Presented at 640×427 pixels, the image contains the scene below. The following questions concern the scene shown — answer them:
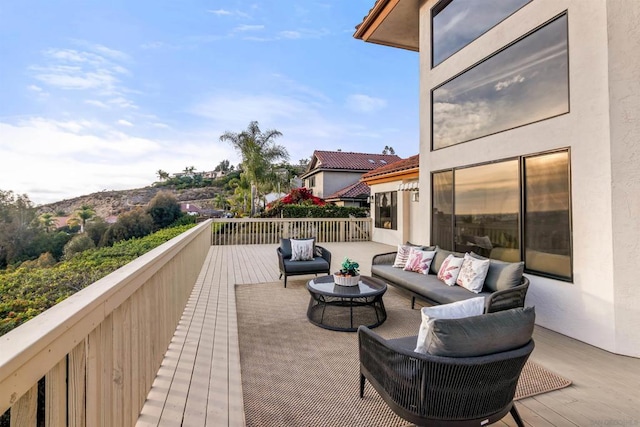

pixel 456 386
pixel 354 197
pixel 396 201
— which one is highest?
pixel 354 197

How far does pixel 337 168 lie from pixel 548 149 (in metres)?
15.9

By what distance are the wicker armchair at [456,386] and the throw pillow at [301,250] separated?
4.15m

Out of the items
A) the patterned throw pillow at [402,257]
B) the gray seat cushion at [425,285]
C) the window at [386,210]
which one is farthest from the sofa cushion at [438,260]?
the window at [386,210]

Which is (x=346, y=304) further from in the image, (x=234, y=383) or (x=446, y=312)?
(x=446, y=312)

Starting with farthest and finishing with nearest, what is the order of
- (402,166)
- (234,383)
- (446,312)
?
(402,166) < (234,383) < (446,312)

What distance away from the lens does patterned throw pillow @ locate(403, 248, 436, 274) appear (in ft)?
15.7

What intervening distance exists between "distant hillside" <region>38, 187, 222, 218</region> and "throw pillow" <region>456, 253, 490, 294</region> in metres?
39.9

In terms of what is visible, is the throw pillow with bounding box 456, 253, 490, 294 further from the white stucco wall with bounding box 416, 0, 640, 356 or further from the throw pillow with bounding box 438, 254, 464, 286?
the white stucco wall with bounding box 416, 0, 640, 356

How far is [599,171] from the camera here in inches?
127

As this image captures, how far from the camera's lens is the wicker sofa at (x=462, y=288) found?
9.46 feet

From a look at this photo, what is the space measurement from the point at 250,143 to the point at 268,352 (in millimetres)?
15572

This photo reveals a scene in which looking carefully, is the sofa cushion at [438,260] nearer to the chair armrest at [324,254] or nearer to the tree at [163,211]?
the chair armrest at [324,254]

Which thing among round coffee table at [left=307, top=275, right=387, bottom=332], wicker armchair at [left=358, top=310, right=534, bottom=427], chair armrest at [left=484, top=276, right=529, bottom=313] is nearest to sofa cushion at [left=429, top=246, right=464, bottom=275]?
round coffee table at [left=307, top=275, right=387, bottom=332]

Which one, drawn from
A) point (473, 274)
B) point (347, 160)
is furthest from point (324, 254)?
point (347, 160)
